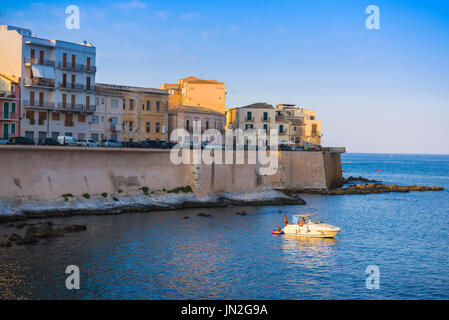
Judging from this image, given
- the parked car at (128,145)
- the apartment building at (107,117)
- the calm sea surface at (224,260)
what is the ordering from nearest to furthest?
the calm sea surface at (224,260) → the parked car at (128,145) → the apartment building at (107,117)

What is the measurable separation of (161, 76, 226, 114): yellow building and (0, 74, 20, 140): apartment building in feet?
94.2

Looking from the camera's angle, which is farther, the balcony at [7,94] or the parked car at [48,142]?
the balcony at [7,94]

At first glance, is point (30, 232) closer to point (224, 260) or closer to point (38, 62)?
point (224, 260)

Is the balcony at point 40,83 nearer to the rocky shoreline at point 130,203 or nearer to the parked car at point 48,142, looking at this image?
the parked car at point 48,142

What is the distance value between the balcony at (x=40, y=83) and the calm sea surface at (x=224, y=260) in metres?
18.4

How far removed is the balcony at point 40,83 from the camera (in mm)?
51972

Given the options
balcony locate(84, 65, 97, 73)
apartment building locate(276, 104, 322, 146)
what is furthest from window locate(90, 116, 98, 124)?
apartment building locate(276, 104, 322, 146)

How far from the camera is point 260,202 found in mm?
55406

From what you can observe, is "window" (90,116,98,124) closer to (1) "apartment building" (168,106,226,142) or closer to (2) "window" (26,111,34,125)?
(2) "window" (26,111,34,125)

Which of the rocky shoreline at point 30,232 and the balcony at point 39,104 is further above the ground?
the balcony at point 39,104

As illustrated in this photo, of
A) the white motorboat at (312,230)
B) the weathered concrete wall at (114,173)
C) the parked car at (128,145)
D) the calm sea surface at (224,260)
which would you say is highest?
the parked car at (128,145)

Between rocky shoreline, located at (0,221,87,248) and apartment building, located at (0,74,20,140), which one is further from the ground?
apartment building, located at (0,74,20,140)

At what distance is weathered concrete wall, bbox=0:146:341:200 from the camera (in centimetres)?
4225

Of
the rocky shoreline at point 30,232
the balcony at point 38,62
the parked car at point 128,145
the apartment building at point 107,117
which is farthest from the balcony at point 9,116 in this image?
the rocky shoreline at point 30,232
